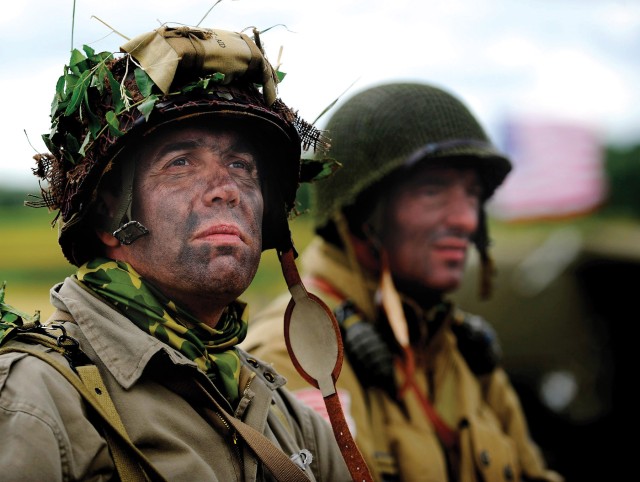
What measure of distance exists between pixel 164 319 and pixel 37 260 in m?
12.8

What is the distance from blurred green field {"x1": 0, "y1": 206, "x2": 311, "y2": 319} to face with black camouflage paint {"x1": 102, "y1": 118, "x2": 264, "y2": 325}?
8381 mm

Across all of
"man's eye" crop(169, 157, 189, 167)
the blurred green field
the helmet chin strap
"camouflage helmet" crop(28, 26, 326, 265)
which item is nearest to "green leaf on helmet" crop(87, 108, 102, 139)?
"camouflage helmet" crop(28, 26, 326, 265)

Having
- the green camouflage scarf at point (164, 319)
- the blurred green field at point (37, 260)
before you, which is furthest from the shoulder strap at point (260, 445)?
the blurred green field at point (37, 260)

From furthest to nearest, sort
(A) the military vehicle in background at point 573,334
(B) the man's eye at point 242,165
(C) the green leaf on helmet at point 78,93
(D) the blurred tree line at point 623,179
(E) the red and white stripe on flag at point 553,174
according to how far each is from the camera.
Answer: (D) the blurred tree line at point 623,179 < (E) the red and white stripe on flag at point 553,174 < (A) the military vehicle in background at point 573,334 < (B) the man's eye at point 242,165 < (C) the green leaf on helmet at point 78,93

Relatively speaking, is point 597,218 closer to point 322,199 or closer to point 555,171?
point 555,171

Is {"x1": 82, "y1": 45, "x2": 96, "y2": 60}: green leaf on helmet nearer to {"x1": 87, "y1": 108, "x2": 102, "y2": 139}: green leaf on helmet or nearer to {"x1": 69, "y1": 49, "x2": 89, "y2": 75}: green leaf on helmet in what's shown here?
{"x1": 69, "y1": 49, "x2": 89, "y2": 75}: green leaf on helmet

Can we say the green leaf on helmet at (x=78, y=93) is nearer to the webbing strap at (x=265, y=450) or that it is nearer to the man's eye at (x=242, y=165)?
the man's eye at (x=242, y=165)

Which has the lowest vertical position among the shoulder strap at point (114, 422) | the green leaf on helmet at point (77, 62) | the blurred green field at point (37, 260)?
the blurred green field at point (37, 260)

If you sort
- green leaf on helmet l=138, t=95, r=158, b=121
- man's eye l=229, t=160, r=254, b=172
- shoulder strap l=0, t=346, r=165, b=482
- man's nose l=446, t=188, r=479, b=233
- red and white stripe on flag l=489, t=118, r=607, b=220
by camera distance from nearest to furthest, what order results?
shoulder strap l=0, t=346, r=165, b=482 < green leaf on helmet l=138, t=95, r=158, b=121 < man's eye l=229, t=160, r=254, b=172 < man's nose l=446, t=188, r=479, b=233 < red and white stripe on flag l=489, t=118, r=607, b=220

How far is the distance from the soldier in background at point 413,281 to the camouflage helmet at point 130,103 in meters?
1.73

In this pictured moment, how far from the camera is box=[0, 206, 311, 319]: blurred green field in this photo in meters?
12.7

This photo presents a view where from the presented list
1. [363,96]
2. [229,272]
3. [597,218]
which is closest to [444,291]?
[363,96]

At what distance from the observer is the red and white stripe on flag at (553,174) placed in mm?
11617

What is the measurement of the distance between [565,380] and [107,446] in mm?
7722
